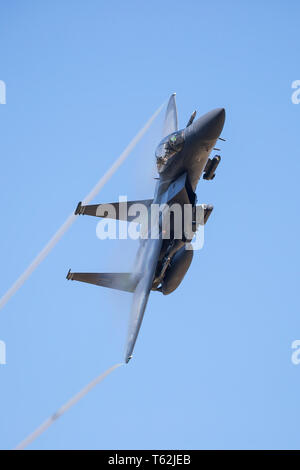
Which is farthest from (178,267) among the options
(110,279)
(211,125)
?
(211,125)

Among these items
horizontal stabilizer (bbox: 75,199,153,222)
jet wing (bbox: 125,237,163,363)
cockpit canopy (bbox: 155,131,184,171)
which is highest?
cockpit canopy (bbox: 155,131,184,171)

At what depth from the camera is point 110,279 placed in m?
25.1

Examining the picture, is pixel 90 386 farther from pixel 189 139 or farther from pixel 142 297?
pixel 189 139

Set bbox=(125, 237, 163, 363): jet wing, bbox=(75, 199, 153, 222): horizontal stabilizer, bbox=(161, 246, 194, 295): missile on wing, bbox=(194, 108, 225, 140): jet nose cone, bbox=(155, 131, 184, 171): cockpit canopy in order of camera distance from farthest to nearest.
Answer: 1. bbox=(75, 199, 153, 222): horizontal stabilizer
2. bbox=(161, 246, 194, 295): missile on wing
3. bbox=(155, 131, 184, 171): cockpit canopy
4. bbox=(194, 108, 225, 140): jet nose cone
5. bbox=(125, 237, 163, 363): jet wing

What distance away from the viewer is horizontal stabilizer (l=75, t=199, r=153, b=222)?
84.4ft

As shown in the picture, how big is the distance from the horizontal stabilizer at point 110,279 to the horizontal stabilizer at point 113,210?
180 centimetres

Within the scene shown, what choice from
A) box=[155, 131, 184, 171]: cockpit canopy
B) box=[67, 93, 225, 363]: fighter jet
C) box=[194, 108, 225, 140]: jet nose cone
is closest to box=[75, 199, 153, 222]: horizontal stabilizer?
box=[67, 93, 225, 363]: fighter jet

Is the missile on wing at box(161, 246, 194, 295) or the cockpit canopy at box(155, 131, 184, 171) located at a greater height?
the cockpit canopy at box(155, 131, 184, 171)

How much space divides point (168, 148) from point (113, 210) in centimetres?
274

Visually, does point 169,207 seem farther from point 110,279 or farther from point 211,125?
point 110,279

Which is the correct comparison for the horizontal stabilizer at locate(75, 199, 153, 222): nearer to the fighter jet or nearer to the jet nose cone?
the fighter jet

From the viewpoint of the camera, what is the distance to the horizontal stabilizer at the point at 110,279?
24781 mm

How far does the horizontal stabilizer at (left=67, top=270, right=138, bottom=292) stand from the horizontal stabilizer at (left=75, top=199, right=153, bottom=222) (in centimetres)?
180

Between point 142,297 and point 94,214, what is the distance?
3.49 m
